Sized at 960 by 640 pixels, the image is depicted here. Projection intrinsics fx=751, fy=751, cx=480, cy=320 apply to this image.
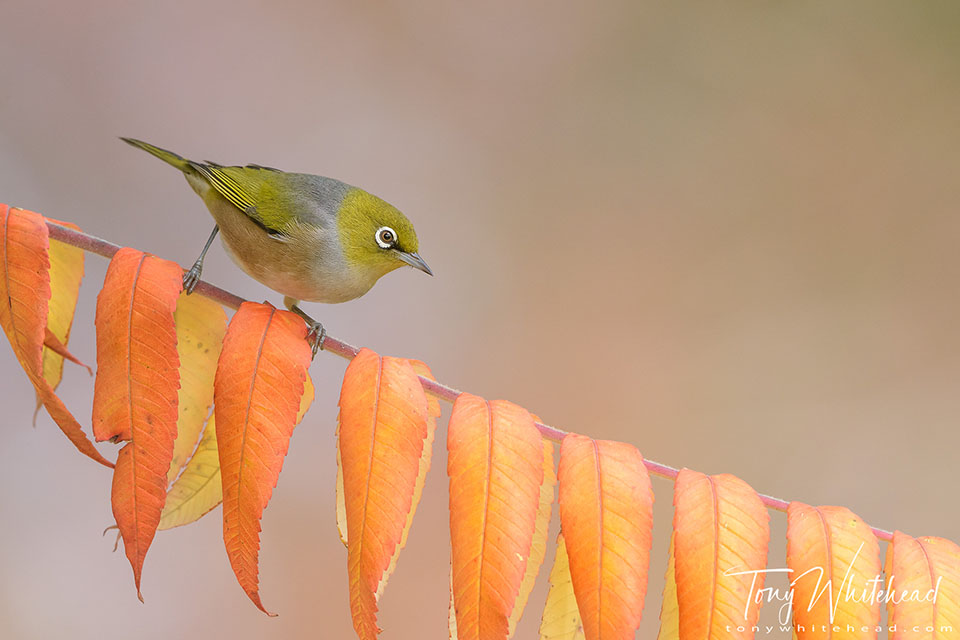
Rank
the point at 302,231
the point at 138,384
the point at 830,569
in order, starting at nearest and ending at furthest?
the point at 138,384 → the point at 830,569 → the point at 302,231

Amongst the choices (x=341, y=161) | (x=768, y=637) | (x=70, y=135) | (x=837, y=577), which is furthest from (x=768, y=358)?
(x=70, y=135)

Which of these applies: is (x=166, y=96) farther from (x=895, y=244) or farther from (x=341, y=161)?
(x=895, y=244)

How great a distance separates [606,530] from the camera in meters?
1.41

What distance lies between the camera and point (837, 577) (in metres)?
1.45

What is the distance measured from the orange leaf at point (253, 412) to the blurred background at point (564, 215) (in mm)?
2954

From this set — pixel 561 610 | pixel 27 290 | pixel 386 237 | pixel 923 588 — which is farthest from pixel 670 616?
pixel 27 290

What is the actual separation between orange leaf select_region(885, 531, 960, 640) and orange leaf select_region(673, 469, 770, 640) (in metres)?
0.27

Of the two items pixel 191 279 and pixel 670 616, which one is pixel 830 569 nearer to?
pixel 670 616

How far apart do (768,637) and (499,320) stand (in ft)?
8.33

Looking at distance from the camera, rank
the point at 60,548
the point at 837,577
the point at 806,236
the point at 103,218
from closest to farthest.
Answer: the point at 837,577, the point at 60,548, the point at 103,218, the point at 806,236

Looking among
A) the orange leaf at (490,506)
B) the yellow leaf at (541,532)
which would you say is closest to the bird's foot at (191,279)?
the orange leaf at (490,506)

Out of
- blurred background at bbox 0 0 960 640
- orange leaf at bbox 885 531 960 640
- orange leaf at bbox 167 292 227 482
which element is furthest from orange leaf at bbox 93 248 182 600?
blurred background at bbox 0 0 960 640

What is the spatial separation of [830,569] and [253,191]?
171cm

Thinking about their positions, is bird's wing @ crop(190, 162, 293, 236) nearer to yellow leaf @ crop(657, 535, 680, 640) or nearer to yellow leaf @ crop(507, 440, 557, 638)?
yellow leaf @ crop(507, 440, 557, 638)
